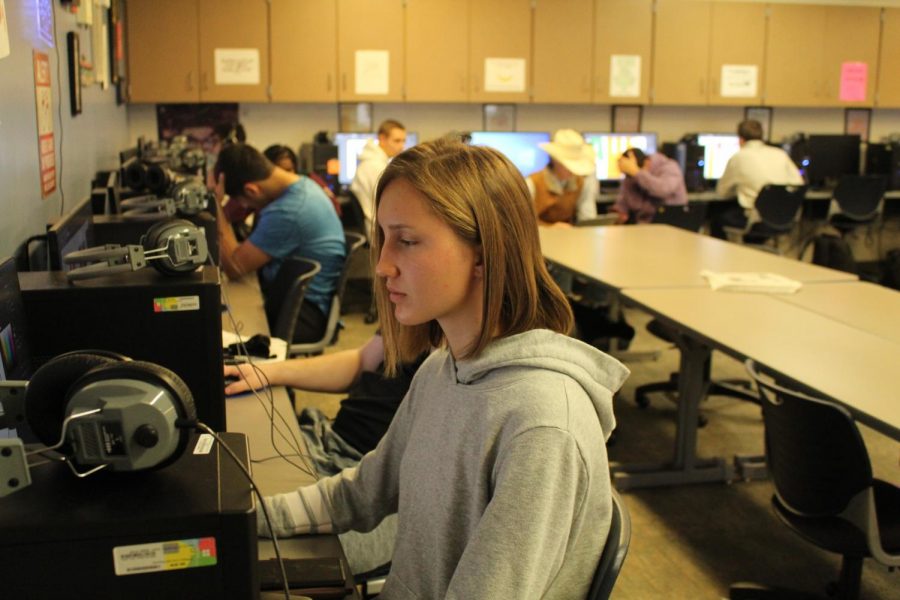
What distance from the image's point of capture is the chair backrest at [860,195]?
7.30 meters

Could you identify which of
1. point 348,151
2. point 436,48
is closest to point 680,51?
point 436,48

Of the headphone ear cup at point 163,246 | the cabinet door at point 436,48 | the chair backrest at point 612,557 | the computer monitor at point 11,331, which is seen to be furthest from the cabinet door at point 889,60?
the computer monitor at point 11,331

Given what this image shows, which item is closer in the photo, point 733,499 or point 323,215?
point 733,499

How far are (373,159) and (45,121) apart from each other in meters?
3.46

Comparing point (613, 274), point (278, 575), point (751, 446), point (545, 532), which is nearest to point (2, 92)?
point (278, 575)

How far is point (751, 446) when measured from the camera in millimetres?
4012

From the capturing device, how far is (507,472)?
1104 mm

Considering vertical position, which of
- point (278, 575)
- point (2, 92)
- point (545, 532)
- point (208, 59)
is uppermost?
point (208, 59)

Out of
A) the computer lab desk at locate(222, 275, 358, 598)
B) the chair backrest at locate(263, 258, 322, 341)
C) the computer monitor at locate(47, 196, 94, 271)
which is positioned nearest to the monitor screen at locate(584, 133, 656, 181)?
the chair backrest at locate(263, 258, 322, 341)

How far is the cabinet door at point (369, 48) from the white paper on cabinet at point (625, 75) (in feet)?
4.84

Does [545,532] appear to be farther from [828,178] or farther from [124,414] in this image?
[828,178]

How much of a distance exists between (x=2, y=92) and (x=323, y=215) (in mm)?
1830

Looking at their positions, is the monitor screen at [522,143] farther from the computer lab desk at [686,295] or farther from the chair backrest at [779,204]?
the computer lab desk at [686,295]

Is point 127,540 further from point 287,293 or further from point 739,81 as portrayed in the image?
point 739,81
